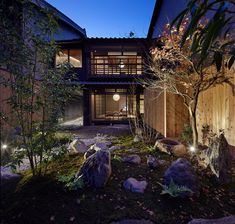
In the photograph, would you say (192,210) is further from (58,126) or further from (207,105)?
(207,105)

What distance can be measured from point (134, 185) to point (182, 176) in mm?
803

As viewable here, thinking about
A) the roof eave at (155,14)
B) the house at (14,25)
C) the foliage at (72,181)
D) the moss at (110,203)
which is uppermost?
the roof eave at (155,14)

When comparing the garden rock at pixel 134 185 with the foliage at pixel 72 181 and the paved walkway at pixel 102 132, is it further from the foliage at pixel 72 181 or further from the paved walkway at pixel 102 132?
the paved walkway at pixel 102 132

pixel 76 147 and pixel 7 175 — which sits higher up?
pixel 7 175

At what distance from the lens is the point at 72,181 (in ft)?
12.9

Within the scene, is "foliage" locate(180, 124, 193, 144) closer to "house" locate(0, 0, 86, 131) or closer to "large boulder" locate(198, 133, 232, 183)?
"large boulder" locate(198, 133, 232, 183)

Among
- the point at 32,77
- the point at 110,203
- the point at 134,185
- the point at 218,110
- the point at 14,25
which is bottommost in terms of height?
the point at 110,203

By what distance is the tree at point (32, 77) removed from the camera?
376 cm

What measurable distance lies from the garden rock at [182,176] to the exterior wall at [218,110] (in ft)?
6.37

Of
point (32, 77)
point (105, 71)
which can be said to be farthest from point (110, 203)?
point (105, 71)

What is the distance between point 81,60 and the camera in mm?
17000

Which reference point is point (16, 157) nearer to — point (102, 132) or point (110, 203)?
point (110, 203)

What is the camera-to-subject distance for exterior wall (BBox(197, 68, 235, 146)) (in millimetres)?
5461

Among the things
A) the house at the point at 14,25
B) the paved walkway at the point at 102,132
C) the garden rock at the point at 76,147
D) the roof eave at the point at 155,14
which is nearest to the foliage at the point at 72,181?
the house at the point at 14,25
